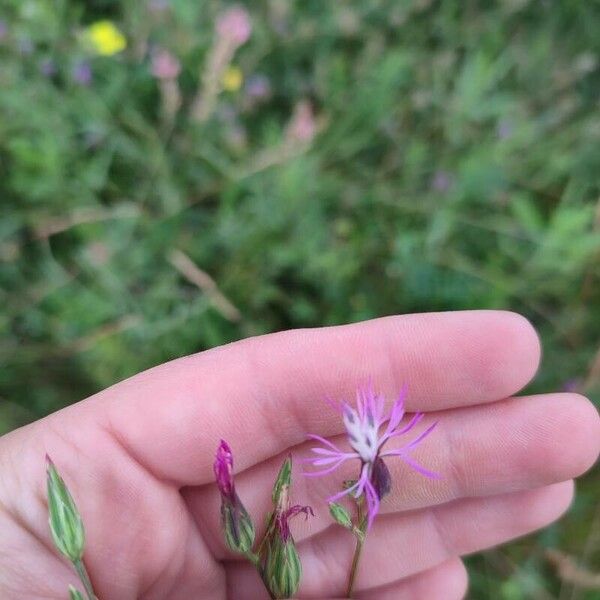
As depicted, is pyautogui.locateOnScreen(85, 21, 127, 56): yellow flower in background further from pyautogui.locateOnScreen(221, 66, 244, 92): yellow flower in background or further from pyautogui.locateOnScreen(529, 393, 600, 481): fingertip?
pyautogui.locateOnScreen(529, 393, 600, 481): fingertip

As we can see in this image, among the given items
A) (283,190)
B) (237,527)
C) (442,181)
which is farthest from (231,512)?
(442,181)

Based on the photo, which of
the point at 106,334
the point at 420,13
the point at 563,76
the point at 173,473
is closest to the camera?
the point at 173,473

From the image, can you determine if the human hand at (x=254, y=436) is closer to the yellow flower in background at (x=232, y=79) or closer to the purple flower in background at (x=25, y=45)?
the yellow flower in background at (x=232, y=79)

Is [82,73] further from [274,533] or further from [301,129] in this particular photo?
[274,533]

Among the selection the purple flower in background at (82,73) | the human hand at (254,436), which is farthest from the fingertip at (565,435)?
the purple flower in background at (82,73)

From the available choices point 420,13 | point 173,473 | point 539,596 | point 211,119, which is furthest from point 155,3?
point 539,596

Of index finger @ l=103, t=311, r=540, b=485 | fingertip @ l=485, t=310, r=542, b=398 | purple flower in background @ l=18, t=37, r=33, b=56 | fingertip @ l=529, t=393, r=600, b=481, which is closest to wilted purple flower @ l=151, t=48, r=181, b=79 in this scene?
purple flower in background @ l=18, t=37, r=33, b=56

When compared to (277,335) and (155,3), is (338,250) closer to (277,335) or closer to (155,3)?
(277,335)
